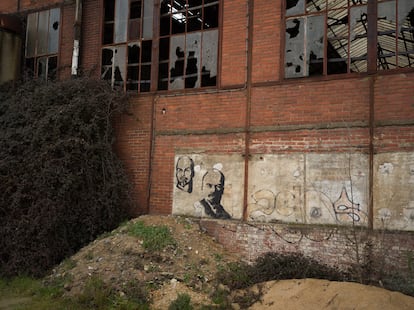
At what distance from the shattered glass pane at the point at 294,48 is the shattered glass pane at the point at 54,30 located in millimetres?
6778

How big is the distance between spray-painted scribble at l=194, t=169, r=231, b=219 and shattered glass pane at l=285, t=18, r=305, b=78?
2.57m

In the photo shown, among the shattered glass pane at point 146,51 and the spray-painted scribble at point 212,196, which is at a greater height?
the shattered glass pane at point 146,51

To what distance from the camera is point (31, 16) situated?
42.9 feet

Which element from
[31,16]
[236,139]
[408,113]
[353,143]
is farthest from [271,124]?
[31,16]

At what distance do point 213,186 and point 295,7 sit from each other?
407cm

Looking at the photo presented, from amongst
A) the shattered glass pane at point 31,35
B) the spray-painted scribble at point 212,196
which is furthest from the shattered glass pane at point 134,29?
the spray-painted scribble at point 212,196

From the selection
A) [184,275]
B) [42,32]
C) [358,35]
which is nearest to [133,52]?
[42,32]

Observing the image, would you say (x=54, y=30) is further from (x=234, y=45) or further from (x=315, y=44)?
(x=315, y=44)

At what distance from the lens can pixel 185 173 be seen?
9.85 meters

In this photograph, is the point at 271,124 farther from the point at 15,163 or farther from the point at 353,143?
the point at 15,163

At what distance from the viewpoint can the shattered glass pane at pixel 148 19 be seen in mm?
11008

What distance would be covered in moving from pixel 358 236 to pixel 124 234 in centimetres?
452

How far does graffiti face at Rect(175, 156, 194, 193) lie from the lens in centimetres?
975

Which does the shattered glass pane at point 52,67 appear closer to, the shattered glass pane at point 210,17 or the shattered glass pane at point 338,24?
the shattered glass pane at point 210,17
